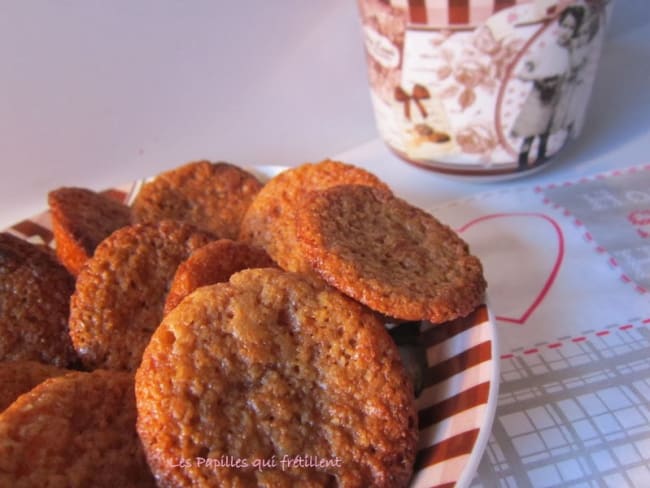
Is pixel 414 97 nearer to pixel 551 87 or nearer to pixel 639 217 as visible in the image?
pixel 551 87

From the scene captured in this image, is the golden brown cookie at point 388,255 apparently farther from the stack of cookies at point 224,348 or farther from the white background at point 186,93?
the white background at point 186,93

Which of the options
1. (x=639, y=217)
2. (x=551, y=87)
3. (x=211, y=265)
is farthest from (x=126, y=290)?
(x=639, y=217)

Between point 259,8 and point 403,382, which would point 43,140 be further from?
point 403,382

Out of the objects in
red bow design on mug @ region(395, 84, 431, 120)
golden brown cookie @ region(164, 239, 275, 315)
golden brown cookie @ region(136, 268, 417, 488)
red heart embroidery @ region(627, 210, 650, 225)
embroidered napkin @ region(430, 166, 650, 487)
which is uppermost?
red bow design on mug @ region(395, 84, 431, 120)

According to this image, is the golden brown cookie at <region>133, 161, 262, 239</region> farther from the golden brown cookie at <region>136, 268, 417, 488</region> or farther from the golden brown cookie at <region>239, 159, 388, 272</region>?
the golden brown cookie at <region>136, 268, 417, 488</region>

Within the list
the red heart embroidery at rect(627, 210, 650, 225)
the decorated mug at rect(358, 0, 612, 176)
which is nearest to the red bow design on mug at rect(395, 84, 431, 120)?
the decorated mug at rect(358, 0, 612, 176)

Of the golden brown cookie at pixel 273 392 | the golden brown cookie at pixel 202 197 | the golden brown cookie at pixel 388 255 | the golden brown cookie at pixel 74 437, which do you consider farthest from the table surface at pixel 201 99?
the golden brown cookie at pixel 74 437
